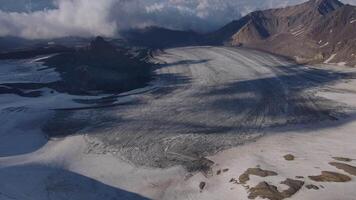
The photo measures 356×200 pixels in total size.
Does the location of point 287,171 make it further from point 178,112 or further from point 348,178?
point 178,112

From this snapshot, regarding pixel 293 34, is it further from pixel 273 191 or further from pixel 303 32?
pixel 273 191

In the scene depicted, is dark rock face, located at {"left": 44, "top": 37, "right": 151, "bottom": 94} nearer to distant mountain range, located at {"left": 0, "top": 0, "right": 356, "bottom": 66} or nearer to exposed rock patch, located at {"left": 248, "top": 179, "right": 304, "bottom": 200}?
distant mountain range, located at {"left": 0, "top": 0, "right": 356, "bottom": 66}

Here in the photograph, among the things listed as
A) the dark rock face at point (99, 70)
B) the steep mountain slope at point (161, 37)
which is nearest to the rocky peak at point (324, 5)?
the steep mountain slope at point (161, 37)

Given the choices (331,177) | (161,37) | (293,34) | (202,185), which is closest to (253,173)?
(202,185)

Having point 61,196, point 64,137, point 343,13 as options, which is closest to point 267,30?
point 343,13

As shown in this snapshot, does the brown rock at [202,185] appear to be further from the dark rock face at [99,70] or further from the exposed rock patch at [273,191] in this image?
the dark rock face at [99,70]

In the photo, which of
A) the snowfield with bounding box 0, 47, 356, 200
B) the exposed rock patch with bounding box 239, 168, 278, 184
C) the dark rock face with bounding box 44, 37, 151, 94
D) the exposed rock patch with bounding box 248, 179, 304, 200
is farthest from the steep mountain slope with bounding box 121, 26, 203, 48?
the exposed rock patch with bounding box 248, 179, 304, 200
